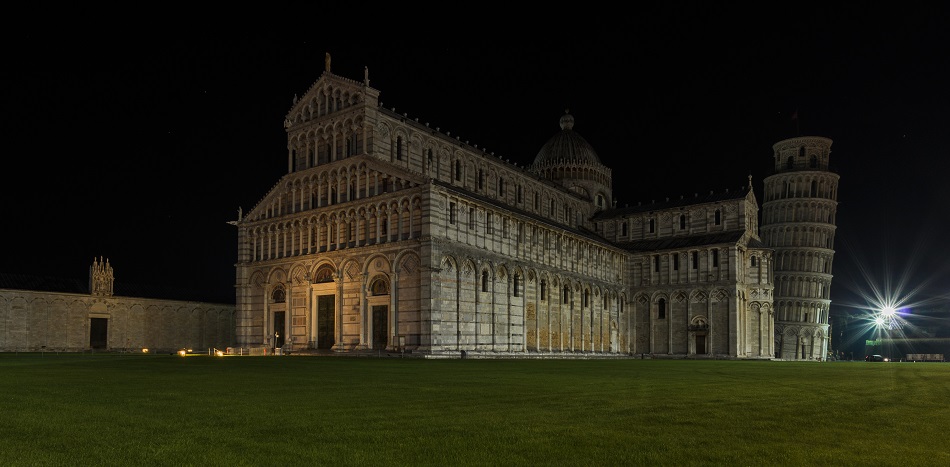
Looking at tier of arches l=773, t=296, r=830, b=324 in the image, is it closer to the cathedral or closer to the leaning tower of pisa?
the leaning tower of pisa

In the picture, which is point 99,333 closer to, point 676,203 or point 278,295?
point 278,295

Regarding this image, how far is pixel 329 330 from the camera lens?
57.6m

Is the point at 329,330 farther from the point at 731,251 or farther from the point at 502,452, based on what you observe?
the point at 502,452

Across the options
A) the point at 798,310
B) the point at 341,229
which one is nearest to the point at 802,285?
the point at 798,310

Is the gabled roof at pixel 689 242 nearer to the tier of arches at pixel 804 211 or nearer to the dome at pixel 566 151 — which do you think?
the dome at pixel 566 151

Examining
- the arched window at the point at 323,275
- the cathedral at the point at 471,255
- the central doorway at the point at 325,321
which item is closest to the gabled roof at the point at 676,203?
the cathedral at the point at 471,255

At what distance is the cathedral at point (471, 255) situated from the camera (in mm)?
53094

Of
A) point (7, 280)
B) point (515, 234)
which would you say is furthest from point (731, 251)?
point (7, 280)

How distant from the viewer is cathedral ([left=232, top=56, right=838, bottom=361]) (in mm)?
53094

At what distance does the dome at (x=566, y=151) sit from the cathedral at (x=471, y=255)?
181 millimetres

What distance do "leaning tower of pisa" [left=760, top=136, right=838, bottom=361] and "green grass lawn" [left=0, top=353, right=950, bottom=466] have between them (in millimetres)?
79788

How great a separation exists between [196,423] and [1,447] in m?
2.76

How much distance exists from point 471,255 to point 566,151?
3728 centimetres

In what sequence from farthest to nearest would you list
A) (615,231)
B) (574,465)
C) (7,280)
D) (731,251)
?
(615,231), (731,251), (7,280), (574,465)
